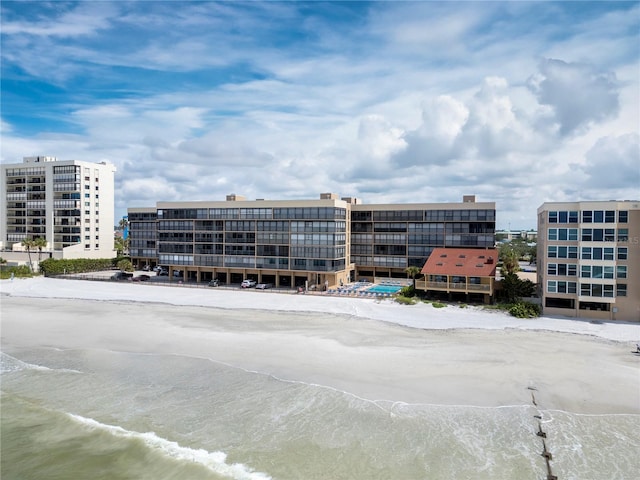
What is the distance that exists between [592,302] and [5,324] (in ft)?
194

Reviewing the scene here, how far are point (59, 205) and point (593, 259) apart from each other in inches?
3613

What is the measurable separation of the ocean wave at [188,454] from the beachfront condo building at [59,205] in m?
71.8

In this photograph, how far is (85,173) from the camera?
8962 cm

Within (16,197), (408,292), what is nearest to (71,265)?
(16,197)

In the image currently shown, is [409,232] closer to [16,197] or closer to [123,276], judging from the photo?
[123,276]

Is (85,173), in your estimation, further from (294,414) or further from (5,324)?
(294,414)

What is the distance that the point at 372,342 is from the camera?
124ft

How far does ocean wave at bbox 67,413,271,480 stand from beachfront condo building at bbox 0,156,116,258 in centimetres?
7177

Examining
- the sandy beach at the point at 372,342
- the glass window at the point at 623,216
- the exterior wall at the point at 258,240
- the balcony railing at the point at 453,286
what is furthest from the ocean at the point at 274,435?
the exterior wall at the point at 258,240

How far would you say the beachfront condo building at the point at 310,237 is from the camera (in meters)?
62.3

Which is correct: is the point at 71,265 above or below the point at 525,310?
above

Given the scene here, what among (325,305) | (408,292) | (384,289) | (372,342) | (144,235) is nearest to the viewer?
(372,342)

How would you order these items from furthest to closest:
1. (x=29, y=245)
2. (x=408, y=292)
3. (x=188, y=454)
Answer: (x=29, y=245)
(x=408, y=292)
(x=188, y=454)

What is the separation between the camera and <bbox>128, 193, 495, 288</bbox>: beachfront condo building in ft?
204
